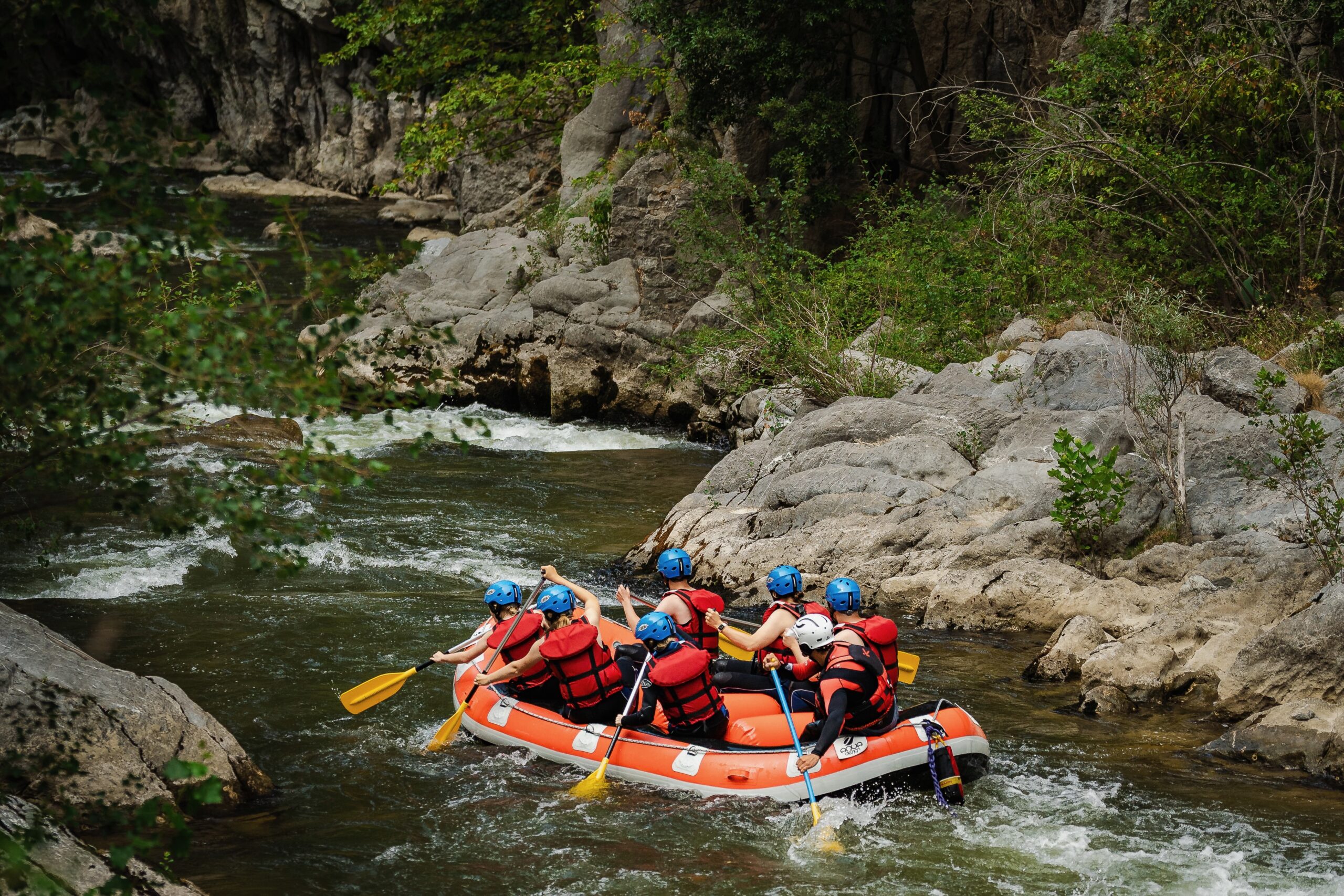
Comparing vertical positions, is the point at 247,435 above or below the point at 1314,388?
below

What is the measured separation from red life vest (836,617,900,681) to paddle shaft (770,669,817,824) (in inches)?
20.1

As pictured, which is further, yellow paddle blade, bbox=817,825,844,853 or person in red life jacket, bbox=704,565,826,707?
person in red life jacket, bbox=704,565,826,707

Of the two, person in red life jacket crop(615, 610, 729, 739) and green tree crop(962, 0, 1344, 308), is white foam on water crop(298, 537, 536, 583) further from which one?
green tree crop(962, 0, 1344, 308)

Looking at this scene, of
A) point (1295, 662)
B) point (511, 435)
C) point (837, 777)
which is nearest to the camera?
point (837, 777)

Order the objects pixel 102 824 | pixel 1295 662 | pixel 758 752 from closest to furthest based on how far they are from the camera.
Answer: pixel 102 824
pixel 758 752
pixel 1295 662

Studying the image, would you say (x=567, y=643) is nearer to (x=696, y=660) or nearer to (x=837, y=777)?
(x=696, y=660)

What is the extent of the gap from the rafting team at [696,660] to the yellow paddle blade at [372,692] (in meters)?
0.43

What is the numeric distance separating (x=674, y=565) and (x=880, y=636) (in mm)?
1674

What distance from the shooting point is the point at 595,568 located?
11469 mm

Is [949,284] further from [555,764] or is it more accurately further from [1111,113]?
[555,764]

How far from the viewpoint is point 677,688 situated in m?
7.02

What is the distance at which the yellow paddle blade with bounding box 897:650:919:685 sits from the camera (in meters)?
7.99

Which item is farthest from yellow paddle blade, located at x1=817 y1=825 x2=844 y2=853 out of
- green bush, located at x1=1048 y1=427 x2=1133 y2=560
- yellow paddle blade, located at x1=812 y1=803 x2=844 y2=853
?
green bush, located at x1=1048 y1=427 x2=1133 y2=560

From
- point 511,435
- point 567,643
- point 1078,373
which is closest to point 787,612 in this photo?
point 567,643
